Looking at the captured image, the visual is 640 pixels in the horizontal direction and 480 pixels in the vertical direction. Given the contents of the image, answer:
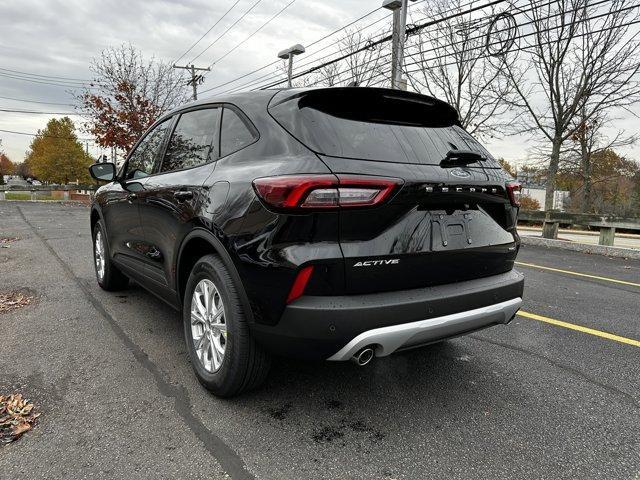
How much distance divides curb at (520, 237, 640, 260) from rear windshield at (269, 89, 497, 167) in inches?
333

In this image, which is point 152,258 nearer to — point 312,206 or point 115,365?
point 115,365

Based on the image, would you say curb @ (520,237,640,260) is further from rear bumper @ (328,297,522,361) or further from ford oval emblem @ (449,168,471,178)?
ford oval emblem @ (449,168,471,178)

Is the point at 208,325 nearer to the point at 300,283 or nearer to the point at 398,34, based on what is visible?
the point at 300,283

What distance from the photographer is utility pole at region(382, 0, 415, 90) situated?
1347cm

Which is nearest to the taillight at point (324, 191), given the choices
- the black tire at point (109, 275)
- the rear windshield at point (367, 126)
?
the rear windshield at point (367, 126)

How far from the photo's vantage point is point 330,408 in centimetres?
254

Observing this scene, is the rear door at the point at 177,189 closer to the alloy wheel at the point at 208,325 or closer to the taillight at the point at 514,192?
the alloy wheel at the point at 208,325

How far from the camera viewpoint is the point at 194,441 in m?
2.19

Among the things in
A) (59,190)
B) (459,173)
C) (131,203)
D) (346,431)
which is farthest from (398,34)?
(59,190)

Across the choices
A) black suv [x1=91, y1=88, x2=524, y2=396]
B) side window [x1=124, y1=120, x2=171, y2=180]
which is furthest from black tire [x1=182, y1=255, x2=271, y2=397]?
side window [x1=124, y1=120, x2=171, y2=180]

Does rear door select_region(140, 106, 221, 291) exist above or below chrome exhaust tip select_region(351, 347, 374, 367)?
above

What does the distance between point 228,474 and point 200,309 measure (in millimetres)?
1028

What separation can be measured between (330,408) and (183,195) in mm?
1575

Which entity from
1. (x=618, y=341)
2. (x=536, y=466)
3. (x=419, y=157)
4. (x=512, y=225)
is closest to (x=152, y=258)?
(x=419, y=157)
